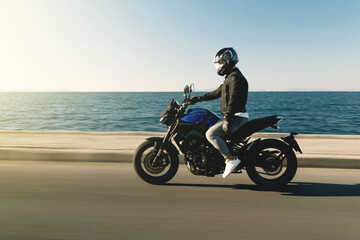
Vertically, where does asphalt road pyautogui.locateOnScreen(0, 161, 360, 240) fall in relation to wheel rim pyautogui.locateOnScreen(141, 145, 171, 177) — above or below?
below

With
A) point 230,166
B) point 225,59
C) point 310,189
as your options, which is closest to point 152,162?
point 230,166

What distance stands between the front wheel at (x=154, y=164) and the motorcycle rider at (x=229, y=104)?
68cm

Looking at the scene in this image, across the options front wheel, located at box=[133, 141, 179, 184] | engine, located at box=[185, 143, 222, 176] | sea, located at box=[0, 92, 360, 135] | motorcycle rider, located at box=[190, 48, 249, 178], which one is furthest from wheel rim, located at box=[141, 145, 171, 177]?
sea, located at box=[0, 92, 360, 135]

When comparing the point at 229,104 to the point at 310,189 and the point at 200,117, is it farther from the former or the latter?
the point at 310,189

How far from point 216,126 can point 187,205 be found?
3.76ft

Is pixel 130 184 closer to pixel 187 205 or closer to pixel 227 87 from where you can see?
pixel 187 205

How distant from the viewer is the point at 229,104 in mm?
4039

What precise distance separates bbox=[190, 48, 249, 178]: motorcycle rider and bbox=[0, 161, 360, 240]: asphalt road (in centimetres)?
58

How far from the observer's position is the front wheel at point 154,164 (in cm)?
443

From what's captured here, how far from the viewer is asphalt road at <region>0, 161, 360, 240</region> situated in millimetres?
2850

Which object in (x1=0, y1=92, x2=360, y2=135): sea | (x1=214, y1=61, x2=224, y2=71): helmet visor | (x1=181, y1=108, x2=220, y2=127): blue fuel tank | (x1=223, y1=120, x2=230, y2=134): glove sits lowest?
(x1=0, y1=92, x2=360, y2=135): sea

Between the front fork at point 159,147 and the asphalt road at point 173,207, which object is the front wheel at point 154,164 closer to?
the front fork at point 159,147

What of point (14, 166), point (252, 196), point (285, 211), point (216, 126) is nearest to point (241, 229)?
point (285, 211)

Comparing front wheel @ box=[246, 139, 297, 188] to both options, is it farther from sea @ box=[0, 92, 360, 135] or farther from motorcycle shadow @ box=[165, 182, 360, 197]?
sea @ box=[0, 92, 360, 135]
